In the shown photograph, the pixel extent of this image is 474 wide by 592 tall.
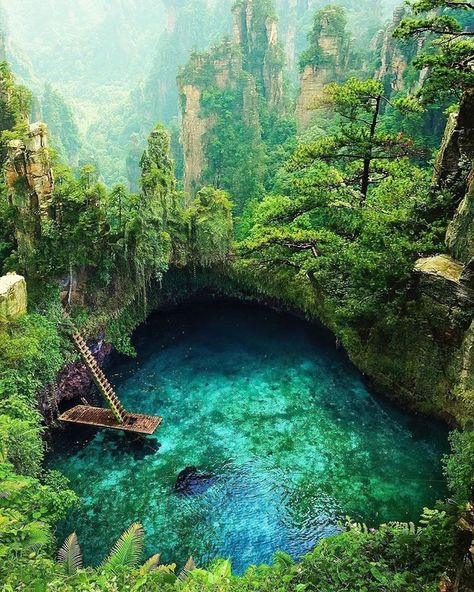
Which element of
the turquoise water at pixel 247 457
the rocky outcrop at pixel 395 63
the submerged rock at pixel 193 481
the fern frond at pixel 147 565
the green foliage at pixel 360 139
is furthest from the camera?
the rocky outcrop at pixel 395 63

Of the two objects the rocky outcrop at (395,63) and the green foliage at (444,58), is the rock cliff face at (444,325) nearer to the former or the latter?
the green foliage at (444,58)

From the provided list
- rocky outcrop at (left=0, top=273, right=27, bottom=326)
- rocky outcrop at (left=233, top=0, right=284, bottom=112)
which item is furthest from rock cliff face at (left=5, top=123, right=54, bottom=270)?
rocky outcrop at (left=233, top=0, right=284, bottom=112)

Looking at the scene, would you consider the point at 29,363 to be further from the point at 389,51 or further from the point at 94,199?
the point at 389,51

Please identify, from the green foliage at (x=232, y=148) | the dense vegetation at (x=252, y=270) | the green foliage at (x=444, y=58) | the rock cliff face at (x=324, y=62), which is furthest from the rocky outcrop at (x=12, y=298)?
the rock cliff face at (x=324, y=62)

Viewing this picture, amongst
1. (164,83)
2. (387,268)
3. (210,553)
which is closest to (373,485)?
(210,553)

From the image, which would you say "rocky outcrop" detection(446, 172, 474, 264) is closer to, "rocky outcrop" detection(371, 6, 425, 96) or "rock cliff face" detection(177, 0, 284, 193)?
"rocky outcrop" detection(371, 6, 425, 96)

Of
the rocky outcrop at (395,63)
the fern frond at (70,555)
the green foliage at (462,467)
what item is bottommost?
the fern frond at (70,555)
